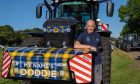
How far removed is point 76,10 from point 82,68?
4489mm

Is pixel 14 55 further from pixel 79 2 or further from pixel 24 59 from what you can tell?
pixel 79 2

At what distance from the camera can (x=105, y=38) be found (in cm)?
1051

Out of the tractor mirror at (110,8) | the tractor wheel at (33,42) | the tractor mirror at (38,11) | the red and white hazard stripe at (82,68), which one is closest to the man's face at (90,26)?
the red and white hazard stripe at (82,68)

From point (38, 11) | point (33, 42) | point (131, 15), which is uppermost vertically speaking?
point (38, 11)

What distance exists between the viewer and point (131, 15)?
255 feet

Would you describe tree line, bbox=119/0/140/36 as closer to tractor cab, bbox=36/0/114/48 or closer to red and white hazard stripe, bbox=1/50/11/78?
tractor cab, bbox=36/0/114/48

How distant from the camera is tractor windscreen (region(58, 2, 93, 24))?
11555mm

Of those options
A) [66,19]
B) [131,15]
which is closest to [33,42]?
[66,19]

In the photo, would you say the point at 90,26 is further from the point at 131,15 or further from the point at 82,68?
the point at 131,15

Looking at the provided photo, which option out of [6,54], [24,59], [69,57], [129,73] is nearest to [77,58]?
[69,57]

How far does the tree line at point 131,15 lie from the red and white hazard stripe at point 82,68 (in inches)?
2552

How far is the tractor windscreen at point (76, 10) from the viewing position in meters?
11.6

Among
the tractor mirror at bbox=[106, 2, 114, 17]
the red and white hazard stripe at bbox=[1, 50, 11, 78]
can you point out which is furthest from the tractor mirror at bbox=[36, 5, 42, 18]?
the red and white hazard stripe at bbox=[1, 50, 11, 78]

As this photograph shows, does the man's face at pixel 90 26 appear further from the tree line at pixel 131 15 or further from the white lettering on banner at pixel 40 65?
the tree line at pixel 131 15
